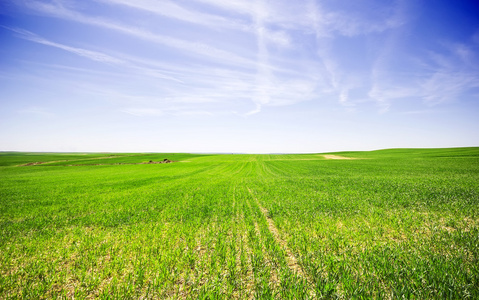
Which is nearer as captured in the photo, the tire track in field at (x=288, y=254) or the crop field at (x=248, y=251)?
the crop field at (x=248, y=251)

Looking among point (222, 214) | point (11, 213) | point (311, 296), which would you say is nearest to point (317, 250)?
point (311, 296)

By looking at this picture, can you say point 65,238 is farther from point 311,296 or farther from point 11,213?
point 311,296

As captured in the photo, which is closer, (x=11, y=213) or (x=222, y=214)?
(x=222, y=214)

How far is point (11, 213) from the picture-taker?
13445 millimetres

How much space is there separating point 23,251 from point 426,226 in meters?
19.6

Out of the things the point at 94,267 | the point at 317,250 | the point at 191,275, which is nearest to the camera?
the point at 191,275

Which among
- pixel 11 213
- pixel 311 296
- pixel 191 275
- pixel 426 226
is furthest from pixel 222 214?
pixel 11 213

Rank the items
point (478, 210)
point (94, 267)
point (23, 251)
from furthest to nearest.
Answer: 1. point (478, 210)
2. point (23, 251)
3. point (94, 267)

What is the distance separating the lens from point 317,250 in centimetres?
711

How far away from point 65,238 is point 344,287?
1269 centimetres

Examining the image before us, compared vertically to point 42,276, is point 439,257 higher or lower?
higher

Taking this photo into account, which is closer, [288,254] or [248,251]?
[288,254]

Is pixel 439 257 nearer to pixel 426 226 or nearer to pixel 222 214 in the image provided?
pixel 426 226

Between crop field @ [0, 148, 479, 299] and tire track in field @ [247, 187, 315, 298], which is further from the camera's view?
tire track in field @ [247, 187, 315, 298]
